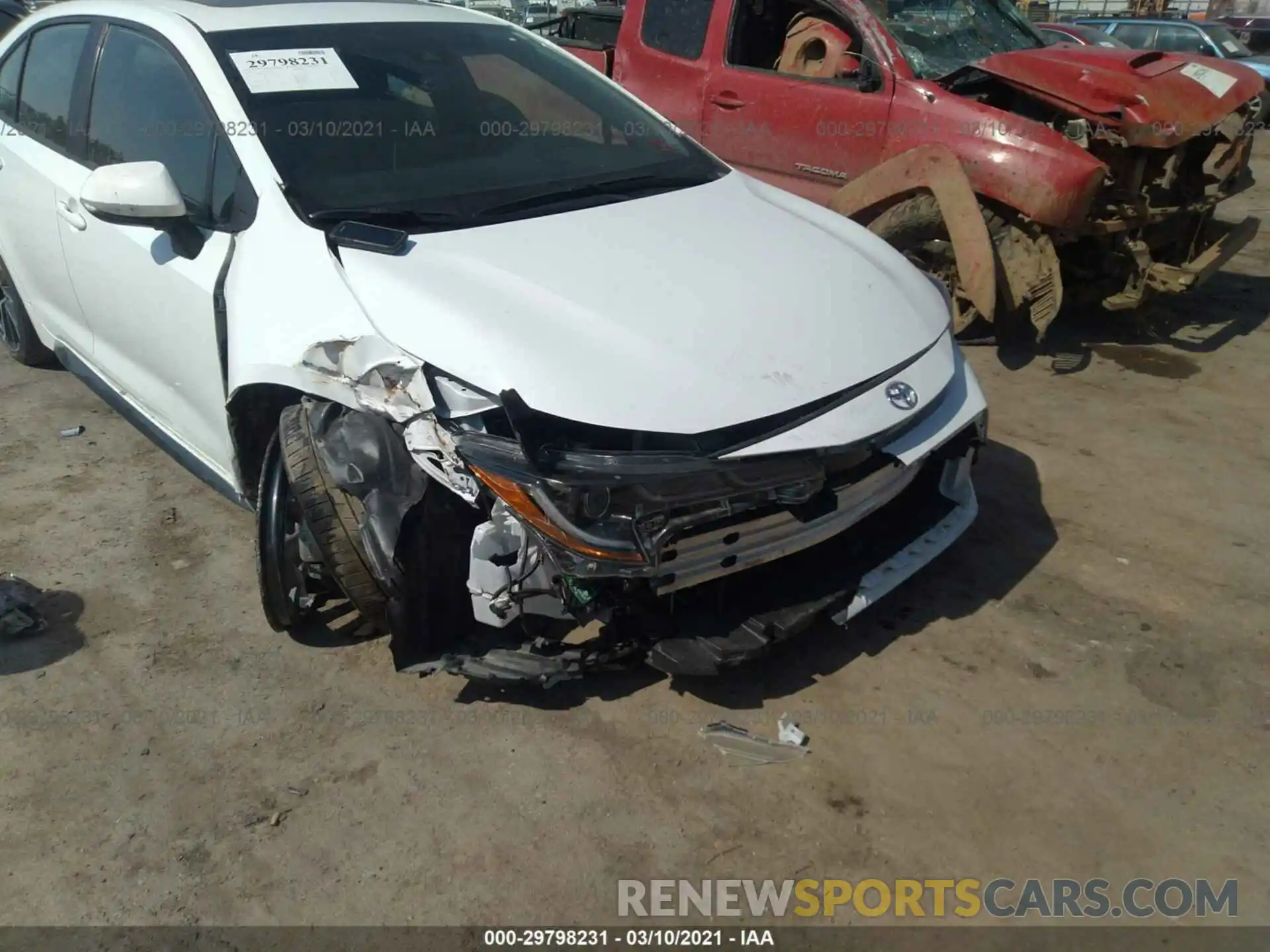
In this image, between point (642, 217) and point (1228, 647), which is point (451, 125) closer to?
point (642, 217)

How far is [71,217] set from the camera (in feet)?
11.7

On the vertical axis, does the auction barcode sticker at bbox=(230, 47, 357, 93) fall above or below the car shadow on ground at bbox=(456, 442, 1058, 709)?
above

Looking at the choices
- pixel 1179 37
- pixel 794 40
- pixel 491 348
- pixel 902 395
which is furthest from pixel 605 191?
pixel 1179 37

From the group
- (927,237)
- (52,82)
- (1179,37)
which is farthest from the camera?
(1179,37)

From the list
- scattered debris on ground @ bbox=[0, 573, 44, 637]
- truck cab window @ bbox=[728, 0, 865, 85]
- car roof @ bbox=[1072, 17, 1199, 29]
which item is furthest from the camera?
car roof @ bbox=[1072, 17, 1199, 29]

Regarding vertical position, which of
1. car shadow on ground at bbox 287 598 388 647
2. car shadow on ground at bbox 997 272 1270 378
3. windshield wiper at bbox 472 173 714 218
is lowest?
car shadow on ground at bbox 997 272 1270 378

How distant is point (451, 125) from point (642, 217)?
773mm

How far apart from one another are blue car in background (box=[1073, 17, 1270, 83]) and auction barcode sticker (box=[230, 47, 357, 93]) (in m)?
13.4

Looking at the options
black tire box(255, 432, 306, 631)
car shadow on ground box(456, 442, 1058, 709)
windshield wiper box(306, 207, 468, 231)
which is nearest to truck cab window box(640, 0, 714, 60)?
car shadow on ground box(456, 442, 1058, 709)

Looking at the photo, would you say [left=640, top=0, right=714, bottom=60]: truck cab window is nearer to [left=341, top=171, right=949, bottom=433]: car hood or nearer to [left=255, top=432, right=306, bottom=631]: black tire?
[left=341, top=171, right=949, bottom=433]: car hood

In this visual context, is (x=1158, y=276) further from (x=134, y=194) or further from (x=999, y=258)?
(x=134, y=194)

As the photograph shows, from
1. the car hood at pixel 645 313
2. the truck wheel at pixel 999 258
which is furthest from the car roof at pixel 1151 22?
the car hood at pixel 645 313

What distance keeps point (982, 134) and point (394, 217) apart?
3283 millimetres

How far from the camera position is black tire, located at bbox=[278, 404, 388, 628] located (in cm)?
271
